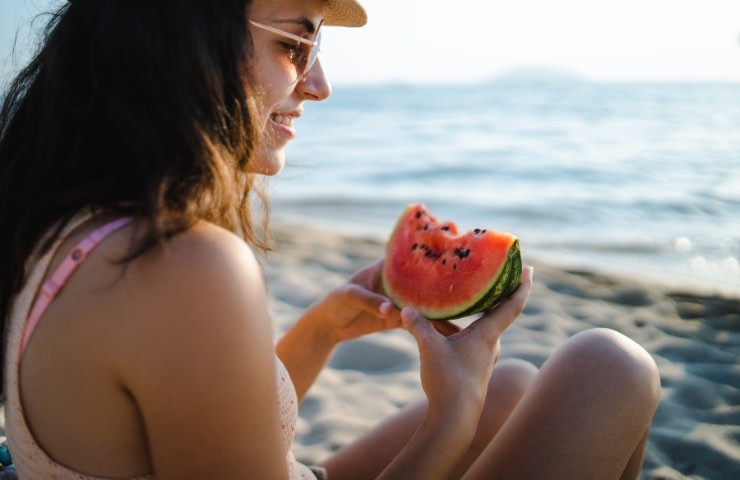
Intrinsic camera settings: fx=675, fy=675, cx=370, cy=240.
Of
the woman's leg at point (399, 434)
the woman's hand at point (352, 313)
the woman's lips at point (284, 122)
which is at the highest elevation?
the woman's lips at point (284, 122)

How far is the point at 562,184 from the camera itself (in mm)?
9875

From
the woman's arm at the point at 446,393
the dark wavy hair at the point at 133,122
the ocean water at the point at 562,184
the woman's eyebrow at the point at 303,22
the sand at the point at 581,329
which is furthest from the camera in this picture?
the ocean water at the point at 562,184

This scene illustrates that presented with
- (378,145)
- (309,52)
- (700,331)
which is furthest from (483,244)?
(378,145)

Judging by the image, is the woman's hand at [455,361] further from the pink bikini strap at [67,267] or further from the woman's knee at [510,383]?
the pink bikini strap at [67,267]

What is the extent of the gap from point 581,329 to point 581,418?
2.65 meters

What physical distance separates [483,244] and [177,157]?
1.35m

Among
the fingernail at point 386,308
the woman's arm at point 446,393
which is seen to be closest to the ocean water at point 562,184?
the fingernail at point 386,308

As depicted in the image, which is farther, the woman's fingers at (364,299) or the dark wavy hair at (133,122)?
the woman's fingers at (364,299)

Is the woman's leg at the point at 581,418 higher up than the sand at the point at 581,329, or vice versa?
the woman's leg at the point at 581,418

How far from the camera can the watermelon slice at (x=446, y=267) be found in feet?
7.78

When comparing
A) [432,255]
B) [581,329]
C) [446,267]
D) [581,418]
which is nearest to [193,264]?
[581,418]

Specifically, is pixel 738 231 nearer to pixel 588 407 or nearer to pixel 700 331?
pixel 700 331

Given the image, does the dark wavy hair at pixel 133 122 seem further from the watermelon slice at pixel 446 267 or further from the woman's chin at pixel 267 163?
the watermelon slice at pixel 446 267

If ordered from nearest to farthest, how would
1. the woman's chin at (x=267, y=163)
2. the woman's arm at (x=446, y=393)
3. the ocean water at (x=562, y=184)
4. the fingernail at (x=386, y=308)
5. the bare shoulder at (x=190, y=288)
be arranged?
the bare shoulder at (x=190, y=288), the woman's arm at (x=446, y=393), the woman's chin at (x=267, y=163), the fingernail at (x=386, y=308), the ocean water at (x=562, y=184)
